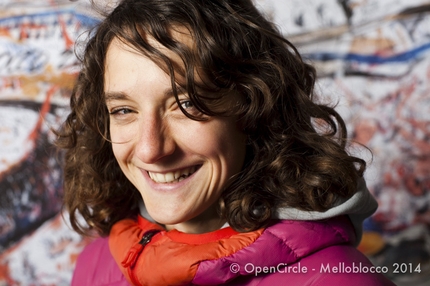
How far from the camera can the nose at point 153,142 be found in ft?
3.19

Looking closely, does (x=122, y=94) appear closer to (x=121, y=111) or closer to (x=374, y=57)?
(x=121, y=111)

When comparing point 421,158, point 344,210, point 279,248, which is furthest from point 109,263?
point 421,158

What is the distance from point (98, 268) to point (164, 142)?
52cm

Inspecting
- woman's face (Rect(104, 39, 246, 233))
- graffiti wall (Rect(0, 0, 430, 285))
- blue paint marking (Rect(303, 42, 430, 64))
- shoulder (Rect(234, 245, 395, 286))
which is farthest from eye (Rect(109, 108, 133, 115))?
blue paint marking (Rect(303, 42, 430, 64))

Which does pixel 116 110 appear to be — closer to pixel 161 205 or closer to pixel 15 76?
pixel 161 205

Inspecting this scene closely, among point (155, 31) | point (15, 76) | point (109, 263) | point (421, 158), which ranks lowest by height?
point (109, 263)

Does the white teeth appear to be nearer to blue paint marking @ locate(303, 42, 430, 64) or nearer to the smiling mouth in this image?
the smiling mouth

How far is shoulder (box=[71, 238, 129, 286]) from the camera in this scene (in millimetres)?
1291

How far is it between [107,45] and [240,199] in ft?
1.34

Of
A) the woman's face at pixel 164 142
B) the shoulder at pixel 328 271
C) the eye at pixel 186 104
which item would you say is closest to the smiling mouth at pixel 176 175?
the woman's face at pixel 164 142

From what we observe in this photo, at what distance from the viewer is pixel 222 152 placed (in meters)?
1.02

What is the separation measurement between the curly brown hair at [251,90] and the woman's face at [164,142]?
0.03 meters

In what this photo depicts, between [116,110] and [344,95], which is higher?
[116,110]

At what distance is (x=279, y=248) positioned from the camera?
1.01 m
